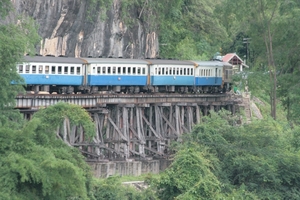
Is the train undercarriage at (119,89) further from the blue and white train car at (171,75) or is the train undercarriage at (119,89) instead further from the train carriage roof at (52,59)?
the train carriage roof at (52,59)

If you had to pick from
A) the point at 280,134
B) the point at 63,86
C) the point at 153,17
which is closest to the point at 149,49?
the point at 153,17

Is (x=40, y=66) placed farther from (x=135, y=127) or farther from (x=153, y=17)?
(x=153, y=17)

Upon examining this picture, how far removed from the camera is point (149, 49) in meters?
A: 60.8

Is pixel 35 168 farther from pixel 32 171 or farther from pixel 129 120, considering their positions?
pixel 129 120

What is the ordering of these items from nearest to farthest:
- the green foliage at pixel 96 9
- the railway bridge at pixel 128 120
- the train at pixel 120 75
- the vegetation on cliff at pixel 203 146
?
the vegetation on cliff at pixel 203 146 < the railway bridge at pixel 128 120 < the train at pixel 120 75 < the green foliage at pixel 96 9

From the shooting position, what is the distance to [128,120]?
145 ft

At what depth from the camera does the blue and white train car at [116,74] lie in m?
43.9

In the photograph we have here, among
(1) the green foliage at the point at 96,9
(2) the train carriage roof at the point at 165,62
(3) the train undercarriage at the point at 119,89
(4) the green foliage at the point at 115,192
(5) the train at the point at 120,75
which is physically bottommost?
(4) the green foliage at the point at 115,192

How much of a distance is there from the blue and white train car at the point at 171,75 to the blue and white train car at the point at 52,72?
541 cm

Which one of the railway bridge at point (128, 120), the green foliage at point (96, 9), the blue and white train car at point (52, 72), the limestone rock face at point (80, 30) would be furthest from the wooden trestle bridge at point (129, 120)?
the green foliage at point (96, 9)

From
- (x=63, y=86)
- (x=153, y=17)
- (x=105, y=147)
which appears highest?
(x=153, y=17)

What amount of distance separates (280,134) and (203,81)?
13.4 metres

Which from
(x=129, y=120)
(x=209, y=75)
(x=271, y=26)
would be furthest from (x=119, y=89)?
(x=271, y=26)

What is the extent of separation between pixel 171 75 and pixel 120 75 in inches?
177
